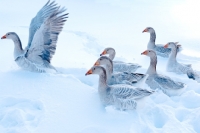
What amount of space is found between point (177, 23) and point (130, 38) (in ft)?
12.8

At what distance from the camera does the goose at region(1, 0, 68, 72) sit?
5.84m

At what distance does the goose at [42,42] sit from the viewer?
5.84m

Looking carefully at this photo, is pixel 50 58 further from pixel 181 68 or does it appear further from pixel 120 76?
pixel 181 68

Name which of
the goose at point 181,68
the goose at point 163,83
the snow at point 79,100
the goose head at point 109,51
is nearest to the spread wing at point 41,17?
the snow at point 79,100

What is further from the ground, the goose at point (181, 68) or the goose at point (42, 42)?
the goose at point (42, 42)

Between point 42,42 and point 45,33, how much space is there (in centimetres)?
18

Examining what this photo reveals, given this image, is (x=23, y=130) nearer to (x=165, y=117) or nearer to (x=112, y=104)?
(x=112, y=104)

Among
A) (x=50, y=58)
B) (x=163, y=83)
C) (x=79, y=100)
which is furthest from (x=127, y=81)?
(x=50, y=58)

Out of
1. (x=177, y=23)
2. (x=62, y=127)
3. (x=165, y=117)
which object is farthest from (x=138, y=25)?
(x=62, y=127)

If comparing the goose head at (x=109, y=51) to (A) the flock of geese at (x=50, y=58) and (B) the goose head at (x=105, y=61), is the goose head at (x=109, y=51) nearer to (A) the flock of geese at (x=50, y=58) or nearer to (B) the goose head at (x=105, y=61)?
(A) the flock of geese at (x=50, y=58)

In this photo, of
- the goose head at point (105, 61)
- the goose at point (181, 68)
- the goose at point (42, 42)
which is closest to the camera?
the goose at point (42, 42)

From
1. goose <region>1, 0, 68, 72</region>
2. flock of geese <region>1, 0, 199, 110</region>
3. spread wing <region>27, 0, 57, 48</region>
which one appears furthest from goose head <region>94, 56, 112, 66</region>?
spread wing <region>27, 0, 57, 48</region>

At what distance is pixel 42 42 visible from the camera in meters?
5.89

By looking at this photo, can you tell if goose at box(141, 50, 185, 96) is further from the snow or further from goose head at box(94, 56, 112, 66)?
goose head at box(94, 56, 112, 66)
